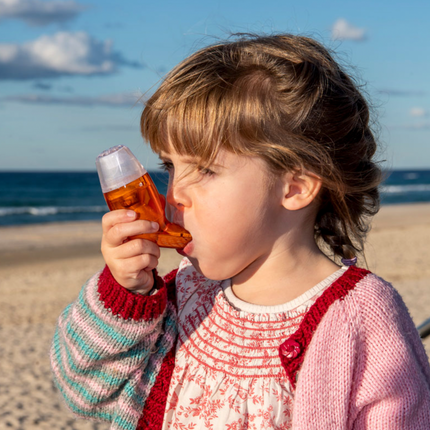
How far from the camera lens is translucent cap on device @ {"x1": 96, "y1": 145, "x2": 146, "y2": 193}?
64.4 inches

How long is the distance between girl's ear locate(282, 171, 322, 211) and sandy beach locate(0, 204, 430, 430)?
2.20 feet

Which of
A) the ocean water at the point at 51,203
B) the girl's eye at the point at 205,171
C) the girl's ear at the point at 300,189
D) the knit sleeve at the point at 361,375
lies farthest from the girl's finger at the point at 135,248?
the ocean water at the point at 51,203

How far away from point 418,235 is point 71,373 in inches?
690

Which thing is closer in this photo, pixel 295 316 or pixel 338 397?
pixel 338 397

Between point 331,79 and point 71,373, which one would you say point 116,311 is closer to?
point 71,373

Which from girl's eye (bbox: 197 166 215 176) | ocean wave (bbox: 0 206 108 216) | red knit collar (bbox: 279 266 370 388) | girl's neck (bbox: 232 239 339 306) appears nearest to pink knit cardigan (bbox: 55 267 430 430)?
red knit collar (bbox: 279 266 370 388)

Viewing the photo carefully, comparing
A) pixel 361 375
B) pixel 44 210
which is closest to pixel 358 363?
pixel 361 375

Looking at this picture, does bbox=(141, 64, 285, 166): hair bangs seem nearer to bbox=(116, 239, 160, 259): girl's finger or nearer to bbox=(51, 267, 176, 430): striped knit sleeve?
bbox=(116, 239, 160, 259): girl's finger

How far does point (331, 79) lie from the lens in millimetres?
1919

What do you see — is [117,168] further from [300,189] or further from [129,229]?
[300,189]

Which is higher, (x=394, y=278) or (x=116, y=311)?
(x=116, y=311)

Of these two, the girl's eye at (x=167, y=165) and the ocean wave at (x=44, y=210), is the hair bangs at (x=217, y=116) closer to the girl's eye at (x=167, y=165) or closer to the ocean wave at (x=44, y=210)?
the girl's eye at (x=167, y=165)

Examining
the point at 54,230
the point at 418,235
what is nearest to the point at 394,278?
the point at 418,235

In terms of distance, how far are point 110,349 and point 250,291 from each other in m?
0.54
